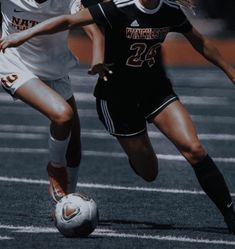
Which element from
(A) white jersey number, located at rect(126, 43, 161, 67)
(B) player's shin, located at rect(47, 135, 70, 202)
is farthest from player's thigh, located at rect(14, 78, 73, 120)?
(A) white jersey number, located at rect(126, 43, 161, 67)

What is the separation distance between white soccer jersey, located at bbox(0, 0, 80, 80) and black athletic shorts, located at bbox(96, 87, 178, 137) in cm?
53

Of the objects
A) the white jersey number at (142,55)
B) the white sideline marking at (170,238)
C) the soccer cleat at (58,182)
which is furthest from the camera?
the soccer cleat at (58,182)

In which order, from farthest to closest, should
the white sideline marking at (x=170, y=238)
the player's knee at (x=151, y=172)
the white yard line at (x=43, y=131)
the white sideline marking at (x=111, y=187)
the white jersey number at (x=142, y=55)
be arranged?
the white yard line at (x=43, y=131) < the white sideline marking at (x=111, y=187) < the player's knee at (x=151, y=172) < the white jersey number at (x=142, y=55) < the white sideline marking at (x=170, y=238)

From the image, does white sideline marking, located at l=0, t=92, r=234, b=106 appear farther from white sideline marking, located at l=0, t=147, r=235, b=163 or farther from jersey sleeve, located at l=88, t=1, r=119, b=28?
jersey sleeve, located at l=88, t=1, r=119, b=28

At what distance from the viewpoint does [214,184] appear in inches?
376

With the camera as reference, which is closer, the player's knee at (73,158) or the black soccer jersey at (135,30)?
the black soccer jersey at (135,30)

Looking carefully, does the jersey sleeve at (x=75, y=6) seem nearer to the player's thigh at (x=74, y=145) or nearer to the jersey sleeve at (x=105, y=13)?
the jersey sleeve at (x=105, y=13)

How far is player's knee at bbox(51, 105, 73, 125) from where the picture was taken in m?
9.71

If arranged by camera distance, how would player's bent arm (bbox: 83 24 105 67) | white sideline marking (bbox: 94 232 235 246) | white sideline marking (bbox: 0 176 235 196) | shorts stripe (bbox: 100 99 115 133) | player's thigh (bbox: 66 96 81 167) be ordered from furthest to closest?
1. white sideline marking (bbox: 0 176 235 196)
2. player's thigh (bbox: 66 96 81 167)
3. shorts stripe (bbox: 100 99 115 133)
4. player's bent arm (bbox: 83 24 105 67)
5. white sideline marking (bbox: 94 232 235 246)

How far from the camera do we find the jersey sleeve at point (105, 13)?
9.53 m

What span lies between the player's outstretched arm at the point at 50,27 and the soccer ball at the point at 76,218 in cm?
118

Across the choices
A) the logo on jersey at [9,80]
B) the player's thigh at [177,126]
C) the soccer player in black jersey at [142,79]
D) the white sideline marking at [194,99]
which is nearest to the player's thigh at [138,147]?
the soccer player in black jersey at [142,79]

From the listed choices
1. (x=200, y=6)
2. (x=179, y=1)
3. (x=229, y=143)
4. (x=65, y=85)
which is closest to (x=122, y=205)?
(x=65, y=85)

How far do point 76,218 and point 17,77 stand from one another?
1368 millimetres
